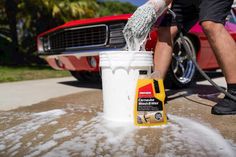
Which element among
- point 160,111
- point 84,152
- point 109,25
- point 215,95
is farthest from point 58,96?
point 84,152

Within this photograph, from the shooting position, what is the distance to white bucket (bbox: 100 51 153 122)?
269 centimetres

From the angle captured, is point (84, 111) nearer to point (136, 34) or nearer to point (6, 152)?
point (136, 34)

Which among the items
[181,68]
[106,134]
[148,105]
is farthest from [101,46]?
[106,134]

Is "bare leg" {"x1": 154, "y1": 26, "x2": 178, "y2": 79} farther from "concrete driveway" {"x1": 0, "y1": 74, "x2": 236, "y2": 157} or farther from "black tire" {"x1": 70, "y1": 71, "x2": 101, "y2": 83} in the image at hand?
"black tire" {"x1": 70, "y1": 71, "x2": 101, "y2": 83}

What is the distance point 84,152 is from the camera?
2055 millimetres

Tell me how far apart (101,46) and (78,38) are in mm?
527

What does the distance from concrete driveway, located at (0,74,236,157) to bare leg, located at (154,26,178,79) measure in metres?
0.38

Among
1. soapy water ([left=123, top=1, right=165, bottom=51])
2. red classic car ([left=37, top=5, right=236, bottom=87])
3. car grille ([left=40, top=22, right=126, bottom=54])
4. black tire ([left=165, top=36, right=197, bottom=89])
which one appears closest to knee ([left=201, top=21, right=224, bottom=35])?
soapy water ([left=123, top=1, right=165, bottom=51])

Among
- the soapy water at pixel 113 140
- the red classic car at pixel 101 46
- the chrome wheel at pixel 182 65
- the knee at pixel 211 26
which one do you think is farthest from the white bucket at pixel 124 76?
the chrome wheel at pixel 182 65

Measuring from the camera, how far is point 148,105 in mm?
2562

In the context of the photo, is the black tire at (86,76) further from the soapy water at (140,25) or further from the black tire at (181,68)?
the soapy water at (140,25)

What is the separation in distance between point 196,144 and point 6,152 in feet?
3.48

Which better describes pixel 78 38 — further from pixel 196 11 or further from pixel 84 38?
pixel 196 11

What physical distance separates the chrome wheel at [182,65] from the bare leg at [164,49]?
1.08 metres
